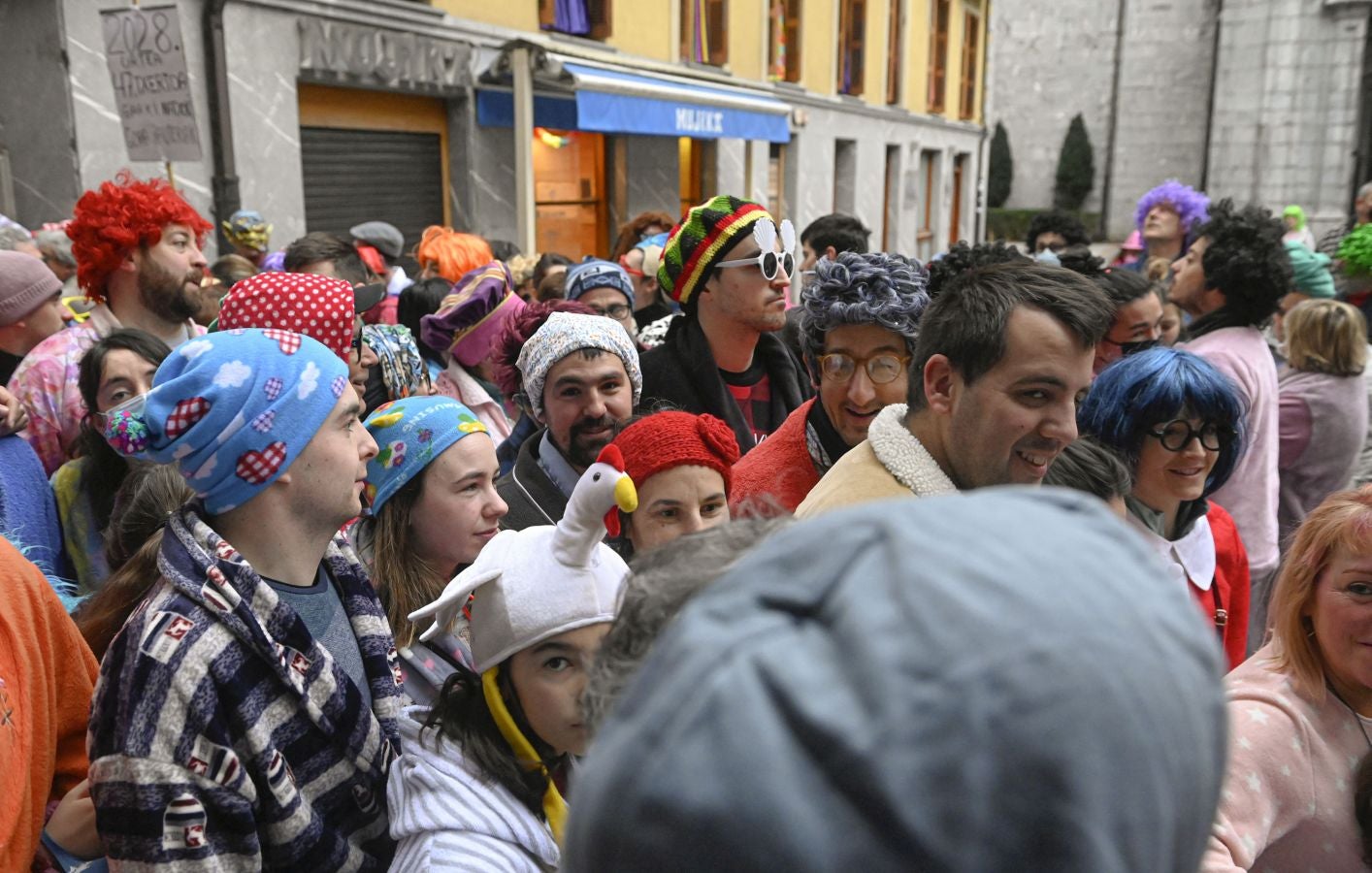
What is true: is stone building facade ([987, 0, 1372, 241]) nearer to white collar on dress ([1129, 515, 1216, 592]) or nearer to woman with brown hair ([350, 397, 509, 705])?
white collar on dress ([1129, 515, 1216, 592])

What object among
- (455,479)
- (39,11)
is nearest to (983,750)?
(455,479)

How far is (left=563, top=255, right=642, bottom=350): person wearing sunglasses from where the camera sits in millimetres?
4898

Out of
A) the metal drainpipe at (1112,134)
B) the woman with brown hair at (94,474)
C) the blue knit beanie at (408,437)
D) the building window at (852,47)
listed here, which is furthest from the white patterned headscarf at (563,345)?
the metal drainpipe at (1112,134)

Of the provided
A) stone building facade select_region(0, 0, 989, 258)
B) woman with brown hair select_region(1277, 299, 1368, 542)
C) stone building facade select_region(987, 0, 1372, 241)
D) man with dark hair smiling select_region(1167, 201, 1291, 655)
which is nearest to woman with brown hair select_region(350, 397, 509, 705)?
man with dark hair smiling select_region(1167, 201, 1291, 655)

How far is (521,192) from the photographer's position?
29.8 ft

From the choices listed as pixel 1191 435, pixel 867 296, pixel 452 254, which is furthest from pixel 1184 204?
pixel 867 296

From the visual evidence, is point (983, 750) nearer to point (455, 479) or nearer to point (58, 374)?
point (455, 479)

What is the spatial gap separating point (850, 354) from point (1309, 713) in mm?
1336

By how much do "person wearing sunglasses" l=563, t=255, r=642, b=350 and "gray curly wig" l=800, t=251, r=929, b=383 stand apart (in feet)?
7.09

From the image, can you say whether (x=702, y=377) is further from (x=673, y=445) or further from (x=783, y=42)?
(x=783, y=42)

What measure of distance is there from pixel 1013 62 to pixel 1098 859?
36715 millimetres

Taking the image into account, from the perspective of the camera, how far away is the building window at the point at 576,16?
11.3 m

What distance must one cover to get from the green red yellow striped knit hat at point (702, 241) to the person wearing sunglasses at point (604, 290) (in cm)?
112

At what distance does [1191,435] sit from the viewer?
9.54 feet
